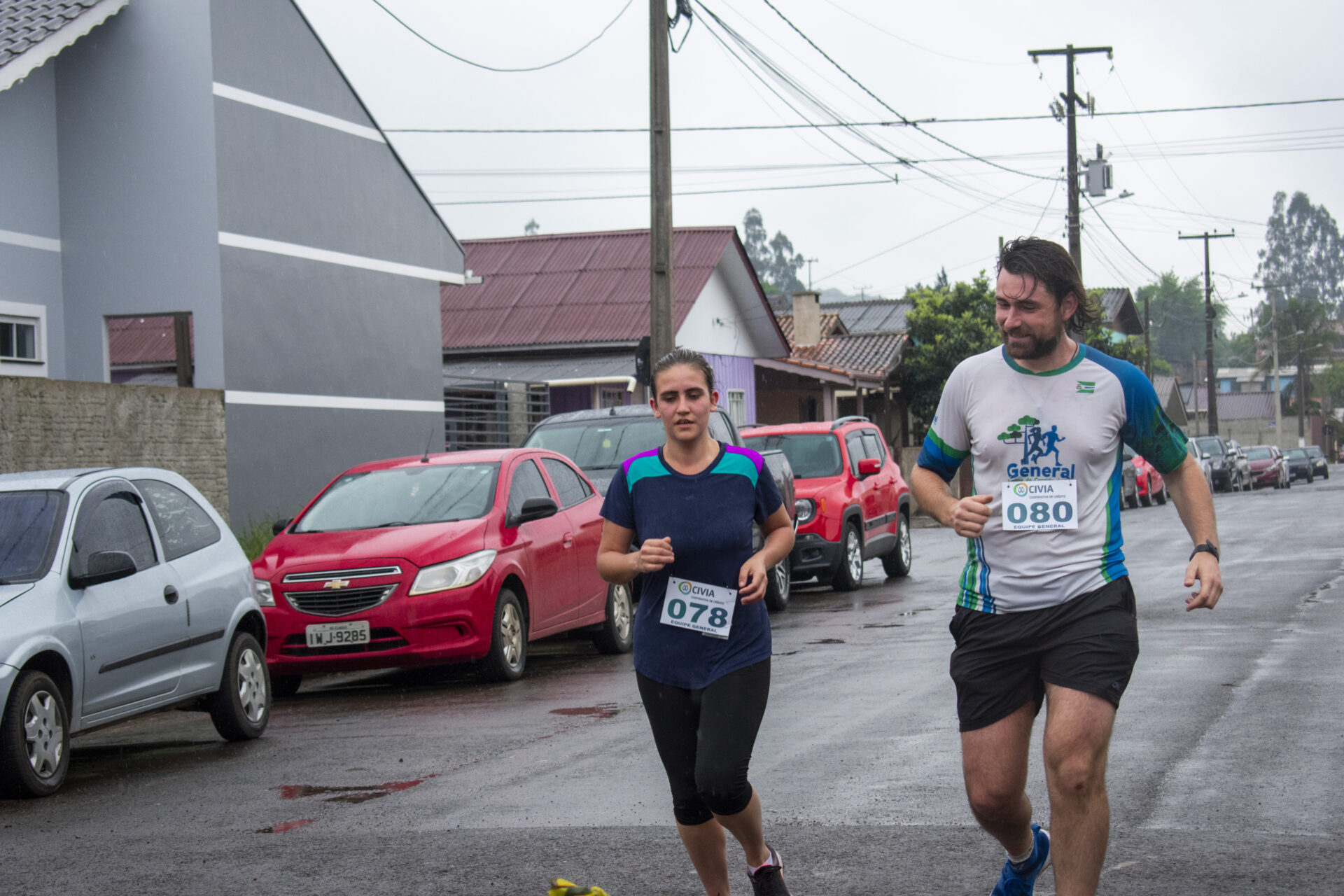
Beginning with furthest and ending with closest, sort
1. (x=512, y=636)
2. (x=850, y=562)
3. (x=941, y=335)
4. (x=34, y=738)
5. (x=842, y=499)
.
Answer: (x=941, y=335)
(x=850, y=562)
(x=842, y=499)
(x=512, y=636)
(x=34, y=738)

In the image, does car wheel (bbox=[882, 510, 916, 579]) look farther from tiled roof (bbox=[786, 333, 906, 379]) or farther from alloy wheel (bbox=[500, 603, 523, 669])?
tiled roof (bbox=[786, 333, 906, 379])

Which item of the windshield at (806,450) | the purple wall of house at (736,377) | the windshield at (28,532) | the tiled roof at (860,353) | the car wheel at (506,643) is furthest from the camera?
the tiled roof at (860,353)

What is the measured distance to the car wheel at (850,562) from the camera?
17500mm

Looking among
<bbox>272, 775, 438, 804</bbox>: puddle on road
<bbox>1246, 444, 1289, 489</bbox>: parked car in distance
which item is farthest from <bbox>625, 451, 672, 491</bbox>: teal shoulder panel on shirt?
<bbox>1246, 444, 1289, 489</bbox>: parked car in distance

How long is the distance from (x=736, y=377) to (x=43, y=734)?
30.4 meters

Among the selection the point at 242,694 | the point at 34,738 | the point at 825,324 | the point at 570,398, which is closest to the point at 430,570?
the point at 242,694

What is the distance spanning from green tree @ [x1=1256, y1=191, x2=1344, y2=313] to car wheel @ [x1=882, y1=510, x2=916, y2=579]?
165 meters

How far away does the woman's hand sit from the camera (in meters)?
4.55

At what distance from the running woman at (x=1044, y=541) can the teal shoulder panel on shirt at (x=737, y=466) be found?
583 millimetres

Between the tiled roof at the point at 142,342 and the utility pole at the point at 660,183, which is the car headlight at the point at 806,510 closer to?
the utility pole at the point at 660,183

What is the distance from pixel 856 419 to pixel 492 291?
17.5m

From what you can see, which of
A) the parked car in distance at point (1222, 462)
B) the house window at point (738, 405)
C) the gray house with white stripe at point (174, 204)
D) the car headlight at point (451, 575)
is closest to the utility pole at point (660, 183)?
the gray house with white stripe at point (174, 204)

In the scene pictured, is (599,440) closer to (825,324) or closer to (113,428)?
(113,428)

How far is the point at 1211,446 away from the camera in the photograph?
52.2 metres
